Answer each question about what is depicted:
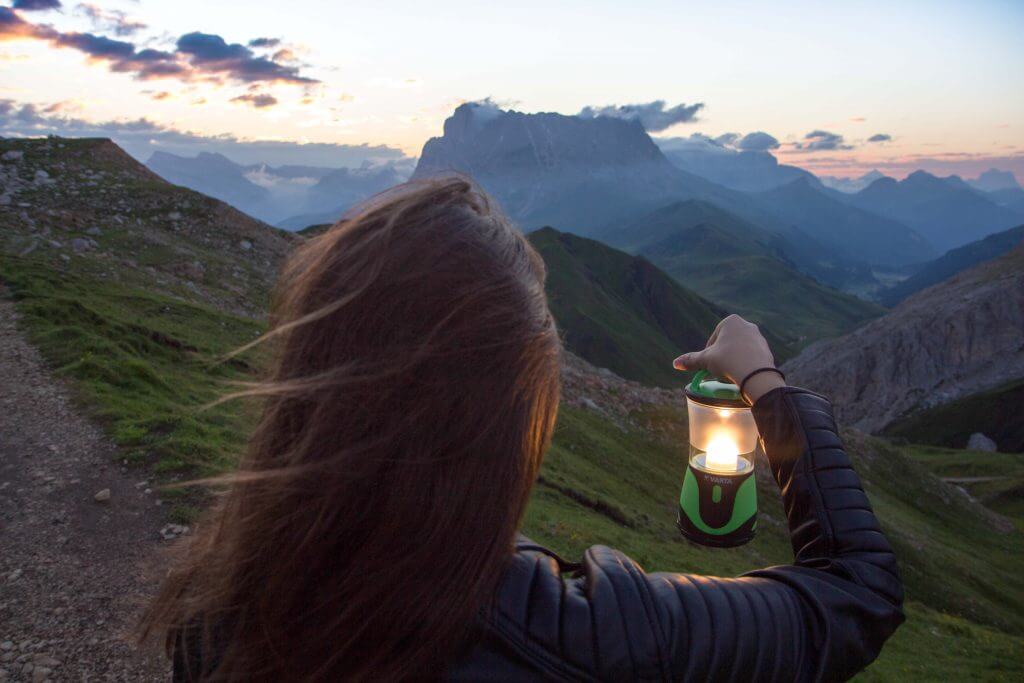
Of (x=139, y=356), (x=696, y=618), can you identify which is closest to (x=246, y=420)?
(x=696, y=618)

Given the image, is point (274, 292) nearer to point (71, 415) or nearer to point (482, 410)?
point (482, 410)

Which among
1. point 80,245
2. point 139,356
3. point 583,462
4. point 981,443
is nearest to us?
point 139,356

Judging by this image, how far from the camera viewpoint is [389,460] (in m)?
1.86

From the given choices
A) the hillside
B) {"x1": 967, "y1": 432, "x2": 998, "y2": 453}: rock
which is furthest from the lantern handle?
{"x1": 967, "y1": 432, "x2": 998, "y2": 453}: rock

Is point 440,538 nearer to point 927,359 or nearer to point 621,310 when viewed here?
point 927,359

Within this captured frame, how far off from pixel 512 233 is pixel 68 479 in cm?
1031

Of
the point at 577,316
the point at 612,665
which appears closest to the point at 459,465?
the point at 612,665

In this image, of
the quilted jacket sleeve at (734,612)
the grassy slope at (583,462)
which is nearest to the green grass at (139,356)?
the grassy slope at (583,462)

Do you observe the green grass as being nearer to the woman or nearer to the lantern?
the woman

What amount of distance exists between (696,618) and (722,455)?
154cm

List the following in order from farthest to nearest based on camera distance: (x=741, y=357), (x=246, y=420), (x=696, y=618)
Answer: (x=246, y=420) < (x=741, y=357) < (x=696, y=618)

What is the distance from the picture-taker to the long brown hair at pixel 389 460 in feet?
6.02

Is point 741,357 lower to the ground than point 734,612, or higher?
higher

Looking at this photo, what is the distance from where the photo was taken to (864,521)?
2098 millimetres
